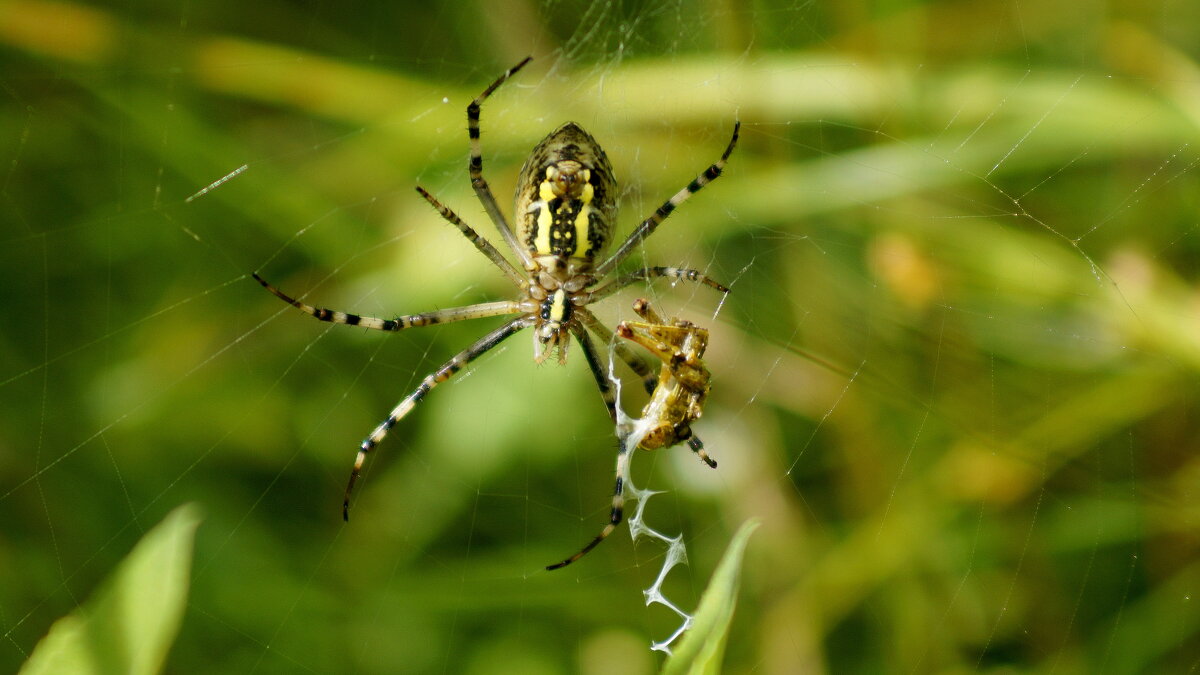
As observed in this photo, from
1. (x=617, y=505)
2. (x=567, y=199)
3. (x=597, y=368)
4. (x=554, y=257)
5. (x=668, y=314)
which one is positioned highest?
(x=567, y=199)

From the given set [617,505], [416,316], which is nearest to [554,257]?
[416,316]

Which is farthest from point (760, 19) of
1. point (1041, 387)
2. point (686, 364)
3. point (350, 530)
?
point (350, 530)

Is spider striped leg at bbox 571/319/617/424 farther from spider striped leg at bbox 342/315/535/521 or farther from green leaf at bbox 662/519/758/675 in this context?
green leaf at bbox 662/519/758/675

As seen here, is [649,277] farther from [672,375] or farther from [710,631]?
[710,631]

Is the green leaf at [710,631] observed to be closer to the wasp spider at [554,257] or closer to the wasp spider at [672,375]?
the wasp spider at [672,375]

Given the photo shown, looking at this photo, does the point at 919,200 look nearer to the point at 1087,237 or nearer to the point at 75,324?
the point at 1087,237

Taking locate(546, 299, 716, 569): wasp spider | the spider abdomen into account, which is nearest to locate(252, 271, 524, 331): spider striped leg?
the spider abdomen
